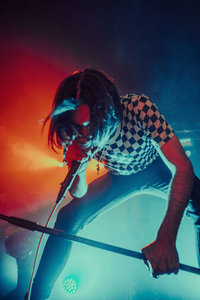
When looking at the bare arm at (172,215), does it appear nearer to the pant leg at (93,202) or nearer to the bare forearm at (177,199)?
the bare forearm at (177,199)

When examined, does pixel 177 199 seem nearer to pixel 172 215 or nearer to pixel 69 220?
pixel 172 215

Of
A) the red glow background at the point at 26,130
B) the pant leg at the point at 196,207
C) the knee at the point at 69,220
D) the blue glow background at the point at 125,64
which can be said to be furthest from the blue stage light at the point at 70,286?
the pant leg at the point at 196,207

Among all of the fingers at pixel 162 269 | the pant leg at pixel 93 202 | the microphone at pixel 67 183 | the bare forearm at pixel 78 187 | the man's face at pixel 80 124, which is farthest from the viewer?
the bare forearm at pixel 78 187

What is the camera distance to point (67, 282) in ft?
12.3

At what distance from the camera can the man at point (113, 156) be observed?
106 centimetres

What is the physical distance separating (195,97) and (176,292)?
4.45 m

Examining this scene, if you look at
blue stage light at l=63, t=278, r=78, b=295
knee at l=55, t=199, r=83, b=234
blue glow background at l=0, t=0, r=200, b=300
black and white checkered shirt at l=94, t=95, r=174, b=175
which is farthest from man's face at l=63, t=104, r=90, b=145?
blue stage light at l=63, t=278, r=78, b=295

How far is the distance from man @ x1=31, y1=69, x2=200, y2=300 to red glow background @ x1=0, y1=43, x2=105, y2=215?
9.32 ft

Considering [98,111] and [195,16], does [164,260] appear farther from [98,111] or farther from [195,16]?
[195,16]

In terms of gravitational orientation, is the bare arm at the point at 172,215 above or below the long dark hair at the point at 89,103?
below

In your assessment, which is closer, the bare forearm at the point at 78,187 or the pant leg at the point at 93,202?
the pant leg at the point at 93,202

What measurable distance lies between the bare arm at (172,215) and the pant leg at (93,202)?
0.52 m

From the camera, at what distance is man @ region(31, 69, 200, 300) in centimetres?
106

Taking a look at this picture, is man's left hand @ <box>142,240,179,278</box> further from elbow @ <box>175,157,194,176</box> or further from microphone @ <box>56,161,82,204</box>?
microphone @ <box>56,161,82,204</box>
